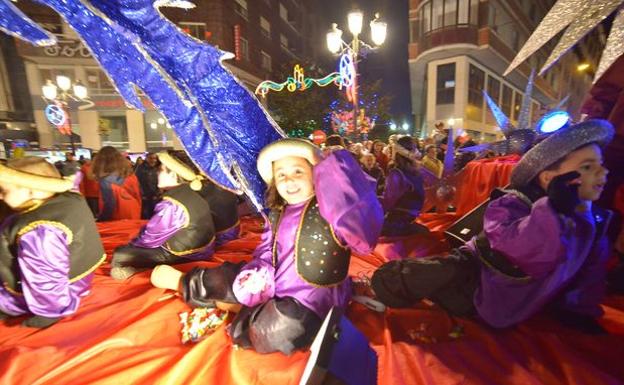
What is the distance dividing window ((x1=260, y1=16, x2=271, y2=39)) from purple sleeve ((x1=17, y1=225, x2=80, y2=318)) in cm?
2511

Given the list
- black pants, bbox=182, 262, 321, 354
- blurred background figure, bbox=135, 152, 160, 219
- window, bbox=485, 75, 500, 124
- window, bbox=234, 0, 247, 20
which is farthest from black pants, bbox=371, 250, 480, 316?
window, bbox=234, 0, 247, 20

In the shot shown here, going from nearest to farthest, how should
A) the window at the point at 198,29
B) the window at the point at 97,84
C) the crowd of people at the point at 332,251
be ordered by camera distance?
→ the crowd of people at the point at 332,251, the window at the point at 97,84, the window at the point at 198,29

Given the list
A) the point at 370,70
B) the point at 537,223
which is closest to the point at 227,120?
the point at 537,223

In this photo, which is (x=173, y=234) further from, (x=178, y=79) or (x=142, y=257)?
(x=178, y=79)

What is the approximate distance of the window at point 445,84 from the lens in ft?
59.2

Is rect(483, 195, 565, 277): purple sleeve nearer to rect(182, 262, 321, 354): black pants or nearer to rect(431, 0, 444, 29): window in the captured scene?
rect(182, 262, 321, 354): black pants

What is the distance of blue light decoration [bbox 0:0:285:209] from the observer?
39.9 inches

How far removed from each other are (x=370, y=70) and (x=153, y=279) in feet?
98.4

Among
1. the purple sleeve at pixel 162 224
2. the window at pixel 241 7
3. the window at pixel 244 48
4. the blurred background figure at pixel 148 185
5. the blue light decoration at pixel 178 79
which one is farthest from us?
the window at pixel 244 48

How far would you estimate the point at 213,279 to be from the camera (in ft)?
6.67

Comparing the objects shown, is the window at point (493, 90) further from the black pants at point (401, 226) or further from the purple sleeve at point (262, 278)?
the purple sleeve at point (262, 278)

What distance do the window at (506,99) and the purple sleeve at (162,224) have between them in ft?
79.4

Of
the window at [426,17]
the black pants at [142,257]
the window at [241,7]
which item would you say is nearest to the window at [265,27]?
the window at [241,7]

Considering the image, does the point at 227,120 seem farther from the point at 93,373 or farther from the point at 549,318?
the point at 549,318
